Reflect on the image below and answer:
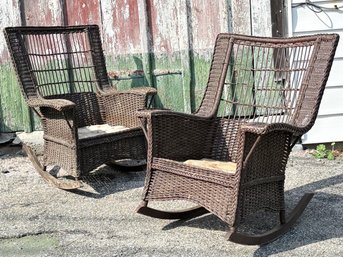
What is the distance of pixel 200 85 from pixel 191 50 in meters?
0.28

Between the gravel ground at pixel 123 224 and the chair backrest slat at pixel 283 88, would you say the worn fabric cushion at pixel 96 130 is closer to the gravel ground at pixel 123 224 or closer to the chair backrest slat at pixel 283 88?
the gravel ground at pixel 123 224

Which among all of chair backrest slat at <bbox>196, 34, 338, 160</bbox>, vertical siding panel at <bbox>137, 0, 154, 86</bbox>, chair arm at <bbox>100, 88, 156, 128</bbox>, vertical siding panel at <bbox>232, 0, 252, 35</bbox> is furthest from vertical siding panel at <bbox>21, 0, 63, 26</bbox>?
chair backrest slat at <bbox>196, 34, 338, 160</bbox>

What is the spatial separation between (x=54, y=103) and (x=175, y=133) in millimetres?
902

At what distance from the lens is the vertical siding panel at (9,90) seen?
17.4 feet

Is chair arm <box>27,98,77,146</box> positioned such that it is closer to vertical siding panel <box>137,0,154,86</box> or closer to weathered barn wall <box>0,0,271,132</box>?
weathered barn wall <box>0,0,271,132</box>

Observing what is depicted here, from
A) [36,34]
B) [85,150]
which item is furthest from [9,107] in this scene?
[85,150]

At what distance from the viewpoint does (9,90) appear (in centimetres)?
536

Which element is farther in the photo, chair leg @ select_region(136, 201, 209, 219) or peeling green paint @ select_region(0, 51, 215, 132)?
peeling green paint @ select_region(0, 51, 215, 132)

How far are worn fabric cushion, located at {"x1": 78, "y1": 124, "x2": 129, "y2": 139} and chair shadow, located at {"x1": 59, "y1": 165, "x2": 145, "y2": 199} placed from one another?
322 millimetres

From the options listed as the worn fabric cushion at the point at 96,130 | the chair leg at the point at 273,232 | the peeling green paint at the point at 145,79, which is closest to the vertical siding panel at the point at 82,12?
the peeling green paint at the point at 145,79

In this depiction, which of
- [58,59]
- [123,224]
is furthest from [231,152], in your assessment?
[58,59]

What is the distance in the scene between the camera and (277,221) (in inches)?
150

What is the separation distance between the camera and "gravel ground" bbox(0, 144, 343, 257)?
3441 mm

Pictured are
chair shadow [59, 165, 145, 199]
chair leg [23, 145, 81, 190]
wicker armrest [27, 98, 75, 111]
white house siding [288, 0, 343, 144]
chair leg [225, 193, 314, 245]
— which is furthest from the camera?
white house siding [288, 0, 343, 144]
